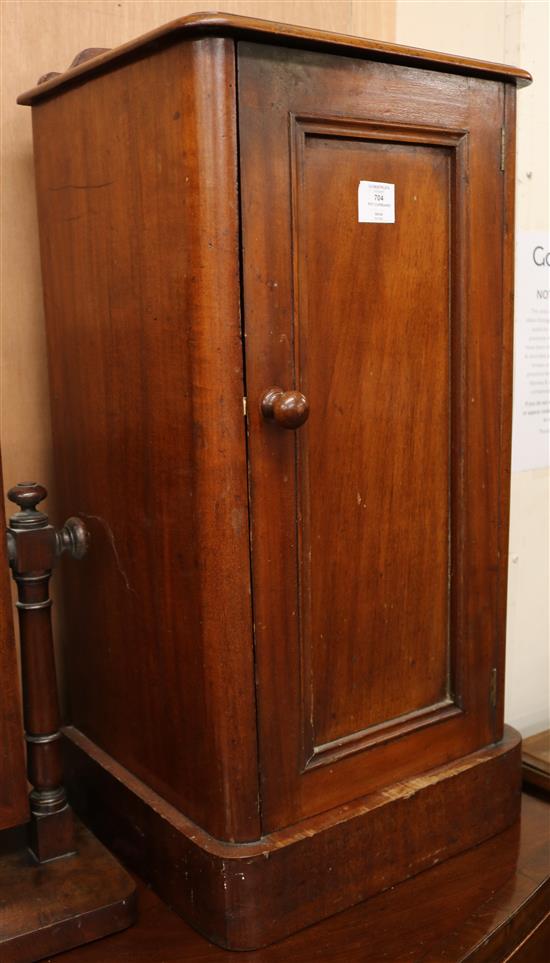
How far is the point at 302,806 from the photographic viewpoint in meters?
1.25

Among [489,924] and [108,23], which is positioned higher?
[108,23]

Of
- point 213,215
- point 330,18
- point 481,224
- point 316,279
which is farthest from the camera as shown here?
point 330,18

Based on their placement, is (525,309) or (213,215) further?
(525,309)

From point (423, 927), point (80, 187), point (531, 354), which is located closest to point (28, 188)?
point (80, 187)

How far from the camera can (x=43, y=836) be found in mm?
1309

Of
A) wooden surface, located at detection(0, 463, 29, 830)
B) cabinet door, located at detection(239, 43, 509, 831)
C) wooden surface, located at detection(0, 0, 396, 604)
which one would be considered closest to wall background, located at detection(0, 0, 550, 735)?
wooden surface, located at detection(0, 0, 396, 604)

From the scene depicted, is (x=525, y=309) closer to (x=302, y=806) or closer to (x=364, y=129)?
(x=364, y=129)

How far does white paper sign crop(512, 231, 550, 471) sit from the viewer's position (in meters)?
1.80

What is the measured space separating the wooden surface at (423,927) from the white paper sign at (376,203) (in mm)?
892

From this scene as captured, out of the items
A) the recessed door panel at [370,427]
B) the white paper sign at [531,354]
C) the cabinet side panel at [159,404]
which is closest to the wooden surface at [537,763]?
the recessed door panel at [370,427]

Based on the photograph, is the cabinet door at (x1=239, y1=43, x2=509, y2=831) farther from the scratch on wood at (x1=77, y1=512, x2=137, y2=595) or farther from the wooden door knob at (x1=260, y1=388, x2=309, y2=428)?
the scratch on wood at (x1=77, y1=512, x2=137, y2=595)

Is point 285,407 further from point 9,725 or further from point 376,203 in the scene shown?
point 9,725

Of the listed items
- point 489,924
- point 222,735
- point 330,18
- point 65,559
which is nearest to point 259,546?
point 222,735

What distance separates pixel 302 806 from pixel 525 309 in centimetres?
102
